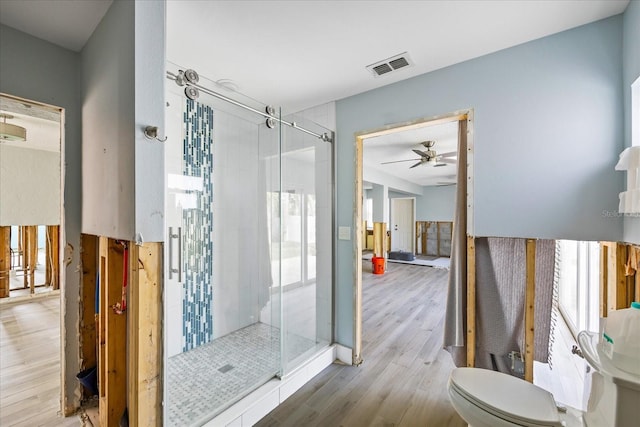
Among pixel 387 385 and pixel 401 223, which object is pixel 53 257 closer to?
pixel 387 385

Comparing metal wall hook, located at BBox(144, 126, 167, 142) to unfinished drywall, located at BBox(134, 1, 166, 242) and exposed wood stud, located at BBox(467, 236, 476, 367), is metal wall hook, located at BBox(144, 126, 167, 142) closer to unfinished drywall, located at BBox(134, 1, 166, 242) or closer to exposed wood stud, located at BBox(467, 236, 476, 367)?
unfinished drywall, located at BBox(134, 1, 166, 242)

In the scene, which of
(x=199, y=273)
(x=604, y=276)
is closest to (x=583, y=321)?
(x=604, y=276)

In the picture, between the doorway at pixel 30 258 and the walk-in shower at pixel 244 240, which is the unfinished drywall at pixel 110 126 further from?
the walk-in shower at pixel 244 240

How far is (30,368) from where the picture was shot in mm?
2295

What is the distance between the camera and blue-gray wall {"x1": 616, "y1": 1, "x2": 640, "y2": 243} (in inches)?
49.5

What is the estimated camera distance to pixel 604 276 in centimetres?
160

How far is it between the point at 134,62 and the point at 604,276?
111 inches

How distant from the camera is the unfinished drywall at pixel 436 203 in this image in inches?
343

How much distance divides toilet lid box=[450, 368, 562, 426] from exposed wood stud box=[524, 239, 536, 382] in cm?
30

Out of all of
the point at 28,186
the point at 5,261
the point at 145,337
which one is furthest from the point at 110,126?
the point at 5,261

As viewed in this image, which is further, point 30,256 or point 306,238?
point 30,256

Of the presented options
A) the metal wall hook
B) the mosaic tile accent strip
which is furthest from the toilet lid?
the mosaic tile accent strip

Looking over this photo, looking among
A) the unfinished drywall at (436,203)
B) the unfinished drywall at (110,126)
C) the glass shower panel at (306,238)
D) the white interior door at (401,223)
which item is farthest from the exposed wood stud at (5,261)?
the unfinished drywall at (436,203)

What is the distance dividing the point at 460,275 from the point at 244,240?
210 centimetres
